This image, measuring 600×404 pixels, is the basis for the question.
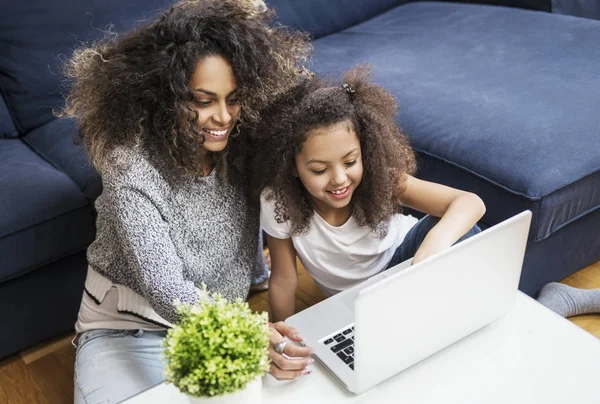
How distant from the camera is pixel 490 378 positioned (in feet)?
3.13

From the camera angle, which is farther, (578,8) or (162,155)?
(578,8)

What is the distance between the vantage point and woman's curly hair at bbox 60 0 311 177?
3.86 feet

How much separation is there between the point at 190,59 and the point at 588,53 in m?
1.25

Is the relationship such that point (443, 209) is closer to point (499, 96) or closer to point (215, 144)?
point (215, 144)

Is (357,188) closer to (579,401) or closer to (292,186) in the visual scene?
(292,186)

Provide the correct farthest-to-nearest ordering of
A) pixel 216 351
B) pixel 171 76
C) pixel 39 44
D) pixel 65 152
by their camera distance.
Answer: pixel 39 44 → pixel 65 152 → pixel 171 76 → pixel 216 351

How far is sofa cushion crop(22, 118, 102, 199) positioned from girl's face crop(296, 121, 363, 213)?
0.57m

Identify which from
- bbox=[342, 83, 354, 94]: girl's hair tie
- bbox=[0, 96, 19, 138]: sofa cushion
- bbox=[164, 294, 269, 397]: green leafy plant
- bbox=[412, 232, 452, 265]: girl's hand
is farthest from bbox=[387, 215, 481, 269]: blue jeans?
bbox=[0, 96, 19, 138]: sofa cushion

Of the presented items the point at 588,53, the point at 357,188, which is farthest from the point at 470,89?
the point at 357,188

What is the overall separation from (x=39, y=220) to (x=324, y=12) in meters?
1.26

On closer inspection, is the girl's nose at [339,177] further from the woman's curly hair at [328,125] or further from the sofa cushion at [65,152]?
the sofa cushion at [65,152]

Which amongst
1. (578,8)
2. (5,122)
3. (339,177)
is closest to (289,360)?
(339,177)

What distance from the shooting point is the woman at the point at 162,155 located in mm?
1188

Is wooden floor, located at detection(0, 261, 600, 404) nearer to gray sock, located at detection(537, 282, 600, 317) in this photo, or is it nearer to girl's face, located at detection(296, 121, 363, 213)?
gray sock, located at detection(537, 282, 600, 317)
